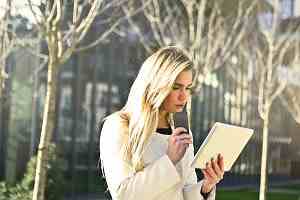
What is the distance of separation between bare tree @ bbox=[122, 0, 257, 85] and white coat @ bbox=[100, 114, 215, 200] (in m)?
9.16

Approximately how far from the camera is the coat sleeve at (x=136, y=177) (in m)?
1.93

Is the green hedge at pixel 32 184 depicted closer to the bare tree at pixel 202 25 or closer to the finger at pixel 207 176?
the bare tree at pixel 202 25

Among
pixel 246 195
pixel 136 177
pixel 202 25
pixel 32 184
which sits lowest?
pixel 246 195

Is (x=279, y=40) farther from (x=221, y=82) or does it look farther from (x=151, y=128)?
(x=151, y=128)

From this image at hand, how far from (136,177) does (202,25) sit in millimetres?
11093

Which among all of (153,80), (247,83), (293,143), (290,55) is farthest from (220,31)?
(293,143)

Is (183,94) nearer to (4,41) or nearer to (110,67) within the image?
(4,41)

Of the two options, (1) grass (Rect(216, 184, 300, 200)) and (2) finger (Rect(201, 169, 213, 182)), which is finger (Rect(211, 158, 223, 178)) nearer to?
(2) finger (Rect(201, 169, 213, 182))

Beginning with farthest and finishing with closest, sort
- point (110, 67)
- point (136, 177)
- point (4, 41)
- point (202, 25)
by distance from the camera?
point (110, 67) → point (202, 25) → point (4, 41) → point (136, 177)

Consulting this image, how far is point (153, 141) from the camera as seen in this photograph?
81.7 inches

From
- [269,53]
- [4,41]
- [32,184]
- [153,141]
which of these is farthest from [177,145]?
[269,53]

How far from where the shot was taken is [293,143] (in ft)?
88.5

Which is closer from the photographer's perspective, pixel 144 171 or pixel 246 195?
pixel 144 171

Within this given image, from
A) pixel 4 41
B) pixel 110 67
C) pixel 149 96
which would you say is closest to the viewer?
pixel 149 96
